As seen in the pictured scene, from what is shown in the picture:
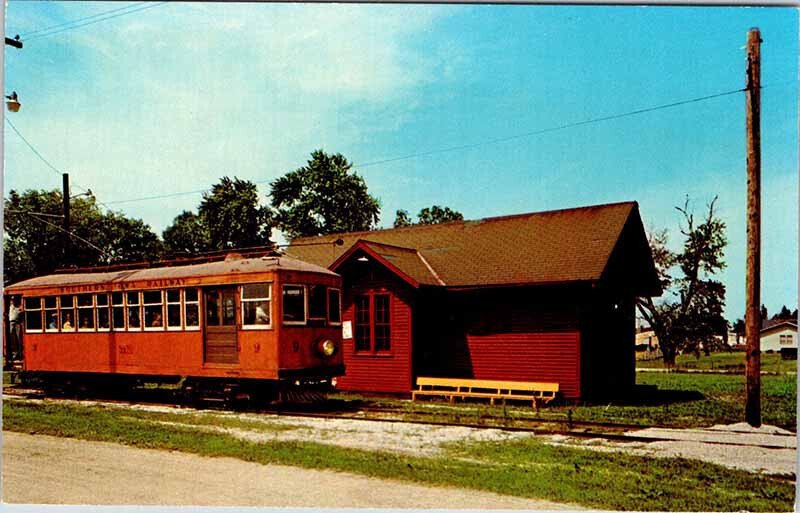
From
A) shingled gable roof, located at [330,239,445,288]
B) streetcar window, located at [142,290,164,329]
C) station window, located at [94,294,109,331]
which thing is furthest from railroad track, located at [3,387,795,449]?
shingled gable roof, located at [330,239,445,288]

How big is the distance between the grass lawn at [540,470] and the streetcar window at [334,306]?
13.0ft

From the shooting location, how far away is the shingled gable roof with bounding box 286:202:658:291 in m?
16.5

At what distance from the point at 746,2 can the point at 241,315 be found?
34.7 feet

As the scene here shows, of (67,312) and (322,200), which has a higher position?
(322,200)

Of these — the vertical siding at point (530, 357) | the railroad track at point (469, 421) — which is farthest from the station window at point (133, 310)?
the vertical siding at point (530, 357)

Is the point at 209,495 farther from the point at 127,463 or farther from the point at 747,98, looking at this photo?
the point at 747,98

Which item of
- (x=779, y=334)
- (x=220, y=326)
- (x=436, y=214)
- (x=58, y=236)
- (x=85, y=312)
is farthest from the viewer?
(x=436, y=214)

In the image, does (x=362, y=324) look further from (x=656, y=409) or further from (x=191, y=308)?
(x=656, y=409)

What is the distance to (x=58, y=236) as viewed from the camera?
18969mm

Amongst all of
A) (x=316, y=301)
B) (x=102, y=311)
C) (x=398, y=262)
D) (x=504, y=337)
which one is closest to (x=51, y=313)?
(x=102, y=311)

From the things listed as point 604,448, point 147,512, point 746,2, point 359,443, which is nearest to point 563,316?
point 604,448

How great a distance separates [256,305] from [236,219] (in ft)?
38.6

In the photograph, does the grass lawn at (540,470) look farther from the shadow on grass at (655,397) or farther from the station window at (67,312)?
the shadow on grass at (655,397)

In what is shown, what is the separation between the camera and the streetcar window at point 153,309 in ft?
47.5
